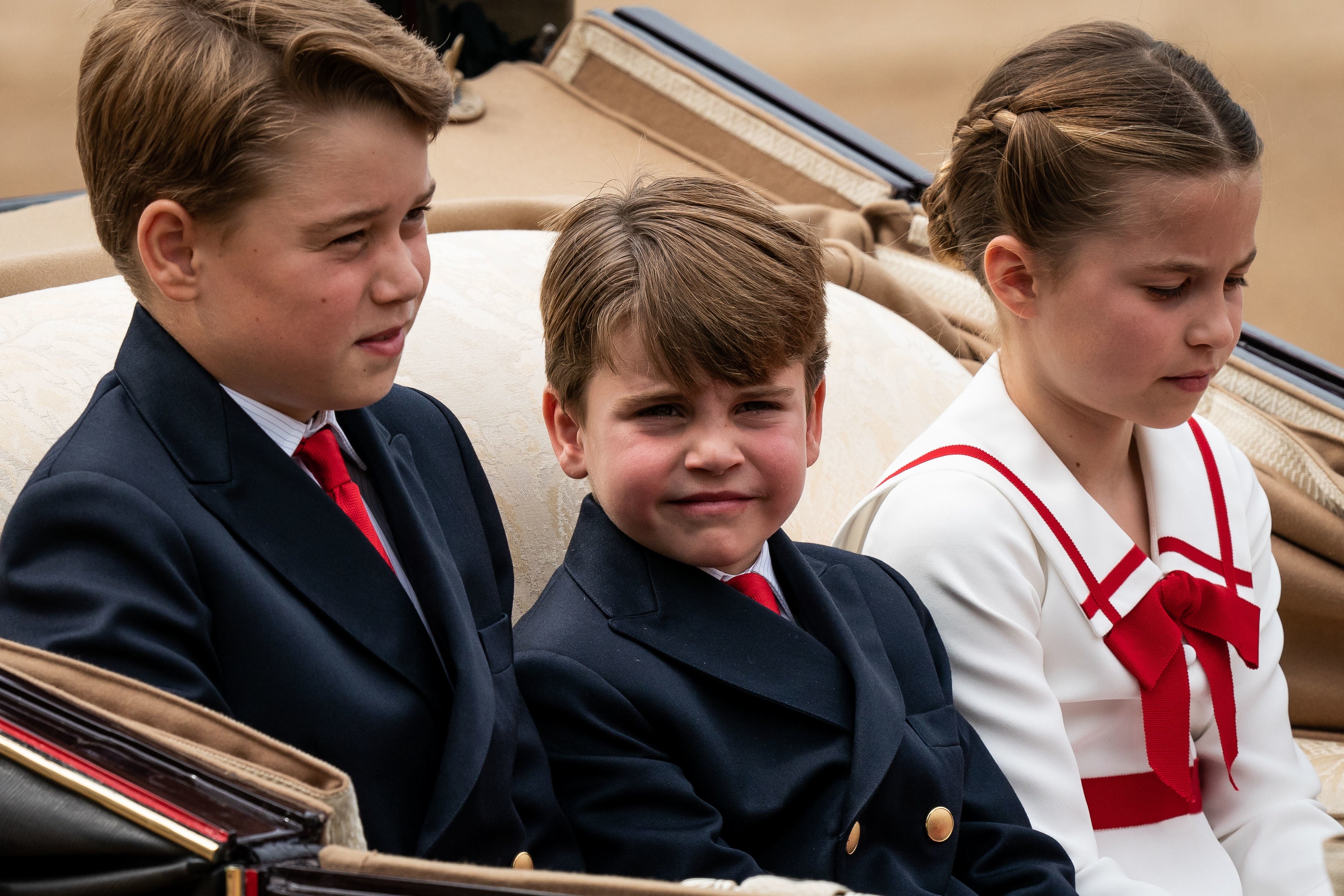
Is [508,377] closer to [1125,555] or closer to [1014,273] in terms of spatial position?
[1014,273]

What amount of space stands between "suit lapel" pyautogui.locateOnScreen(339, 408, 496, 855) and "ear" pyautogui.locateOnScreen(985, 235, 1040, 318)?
63cm

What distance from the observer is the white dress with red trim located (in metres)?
1.37

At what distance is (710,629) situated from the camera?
124cm

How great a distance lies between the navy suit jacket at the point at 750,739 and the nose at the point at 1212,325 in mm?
415

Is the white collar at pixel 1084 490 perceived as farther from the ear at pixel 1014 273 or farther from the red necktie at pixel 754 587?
the red necktie at pixel 754 587

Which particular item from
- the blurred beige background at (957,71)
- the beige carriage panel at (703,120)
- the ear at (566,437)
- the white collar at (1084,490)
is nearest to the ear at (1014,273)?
the white collar at (1084,490)

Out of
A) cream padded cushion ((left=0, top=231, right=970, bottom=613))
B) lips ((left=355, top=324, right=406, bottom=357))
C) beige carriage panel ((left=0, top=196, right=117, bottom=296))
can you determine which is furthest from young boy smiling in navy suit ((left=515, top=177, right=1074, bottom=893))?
beige carriage panel ((left=0, top=196, right=117, bottom=296))

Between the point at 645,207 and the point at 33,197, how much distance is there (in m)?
1.85

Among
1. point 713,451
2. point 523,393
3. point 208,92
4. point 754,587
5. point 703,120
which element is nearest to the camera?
point 208,92

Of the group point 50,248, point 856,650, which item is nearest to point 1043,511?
point 856,650

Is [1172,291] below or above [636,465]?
above

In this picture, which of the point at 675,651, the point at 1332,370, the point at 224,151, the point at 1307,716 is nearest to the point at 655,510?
the point at 675,651

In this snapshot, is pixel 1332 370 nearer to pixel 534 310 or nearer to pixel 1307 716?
pixel 1307 716

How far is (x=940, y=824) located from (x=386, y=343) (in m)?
0.63
